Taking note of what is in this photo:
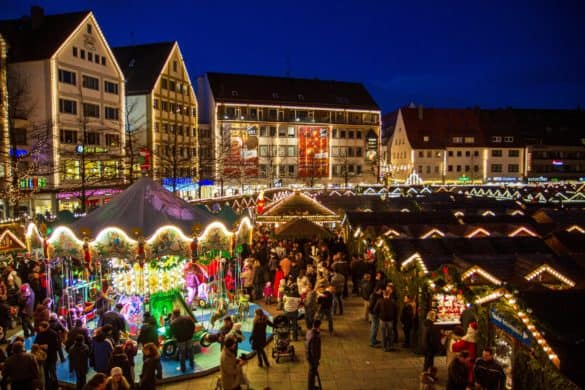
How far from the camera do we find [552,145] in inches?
2613

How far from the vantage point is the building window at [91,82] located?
38.1 metres

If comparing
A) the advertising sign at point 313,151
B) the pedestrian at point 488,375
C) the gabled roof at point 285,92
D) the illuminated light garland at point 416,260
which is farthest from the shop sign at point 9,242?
the advertising sign at point 313,151

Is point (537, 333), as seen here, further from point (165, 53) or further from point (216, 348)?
point (165, 53)

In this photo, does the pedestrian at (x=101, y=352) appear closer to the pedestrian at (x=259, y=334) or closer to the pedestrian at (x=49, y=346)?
the pedestrian at (x=49, y=346)

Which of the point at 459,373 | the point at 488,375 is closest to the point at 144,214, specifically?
the point at 459,373

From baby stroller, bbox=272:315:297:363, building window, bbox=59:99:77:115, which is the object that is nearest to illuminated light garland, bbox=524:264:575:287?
baby stroller, bbox=272:315:297:363

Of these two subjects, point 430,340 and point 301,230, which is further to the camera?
point 301,230

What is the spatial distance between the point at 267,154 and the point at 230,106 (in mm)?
7054

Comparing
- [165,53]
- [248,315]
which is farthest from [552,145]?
[248,315]

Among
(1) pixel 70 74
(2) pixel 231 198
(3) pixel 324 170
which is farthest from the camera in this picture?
(3) pixel 324 170

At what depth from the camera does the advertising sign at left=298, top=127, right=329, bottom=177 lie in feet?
206

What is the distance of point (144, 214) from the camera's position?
1168cm

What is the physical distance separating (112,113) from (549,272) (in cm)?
3602

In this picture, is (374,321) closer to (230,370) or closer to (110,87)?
(230,370)
